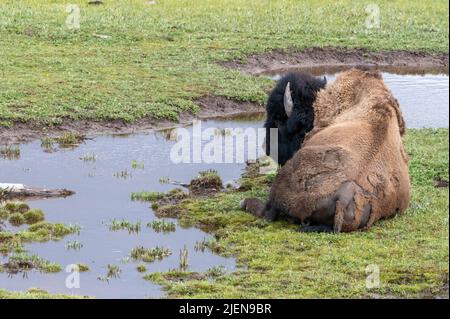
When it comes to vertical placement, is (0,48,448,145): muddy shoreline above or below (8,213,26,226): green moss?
above

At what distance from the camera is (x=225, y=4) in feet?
81.8

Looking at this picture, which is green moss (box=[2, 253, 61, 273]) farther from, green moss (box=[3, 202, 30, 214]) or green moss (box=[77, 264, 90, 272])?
green moss (box=[3, 202, 30, 214])

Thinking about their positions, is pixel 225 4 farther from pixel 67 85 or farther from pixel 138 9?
pixel 67 85

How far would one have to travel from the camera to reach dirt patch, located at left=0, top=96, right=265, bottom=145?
575 inches

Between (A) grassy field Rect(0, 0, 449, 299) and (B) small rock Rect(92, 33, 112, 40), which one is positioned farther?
(B) small rock Rect(92, 33, 112, 40)

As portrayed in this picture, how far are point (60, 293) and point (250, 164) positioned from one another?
552 cm

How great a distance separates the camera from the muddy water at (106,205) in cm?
883

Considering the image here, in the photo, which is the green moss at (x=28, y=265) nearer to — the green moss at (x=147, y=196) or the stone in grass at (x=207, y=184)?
the green moss at (x=147, y=196)

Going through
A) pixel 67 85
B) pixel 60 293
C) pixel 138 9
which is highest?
pixel 138 9

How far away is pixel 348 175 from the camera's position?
9625mm

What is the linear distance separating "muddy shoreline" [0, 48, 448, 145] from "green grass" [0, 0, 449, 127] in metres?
0.16

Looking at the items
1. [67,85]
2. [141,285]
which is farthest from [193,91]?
[141,285]

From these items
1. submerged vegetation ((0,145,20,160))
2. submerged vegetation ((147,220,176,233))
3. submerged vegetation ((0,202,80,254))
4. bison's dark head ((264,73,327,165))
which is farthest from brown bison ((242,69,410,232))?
submerged vegetation ((0,145,20,160))

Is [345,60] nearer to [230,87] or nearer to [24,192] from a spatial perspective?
[230,87]
